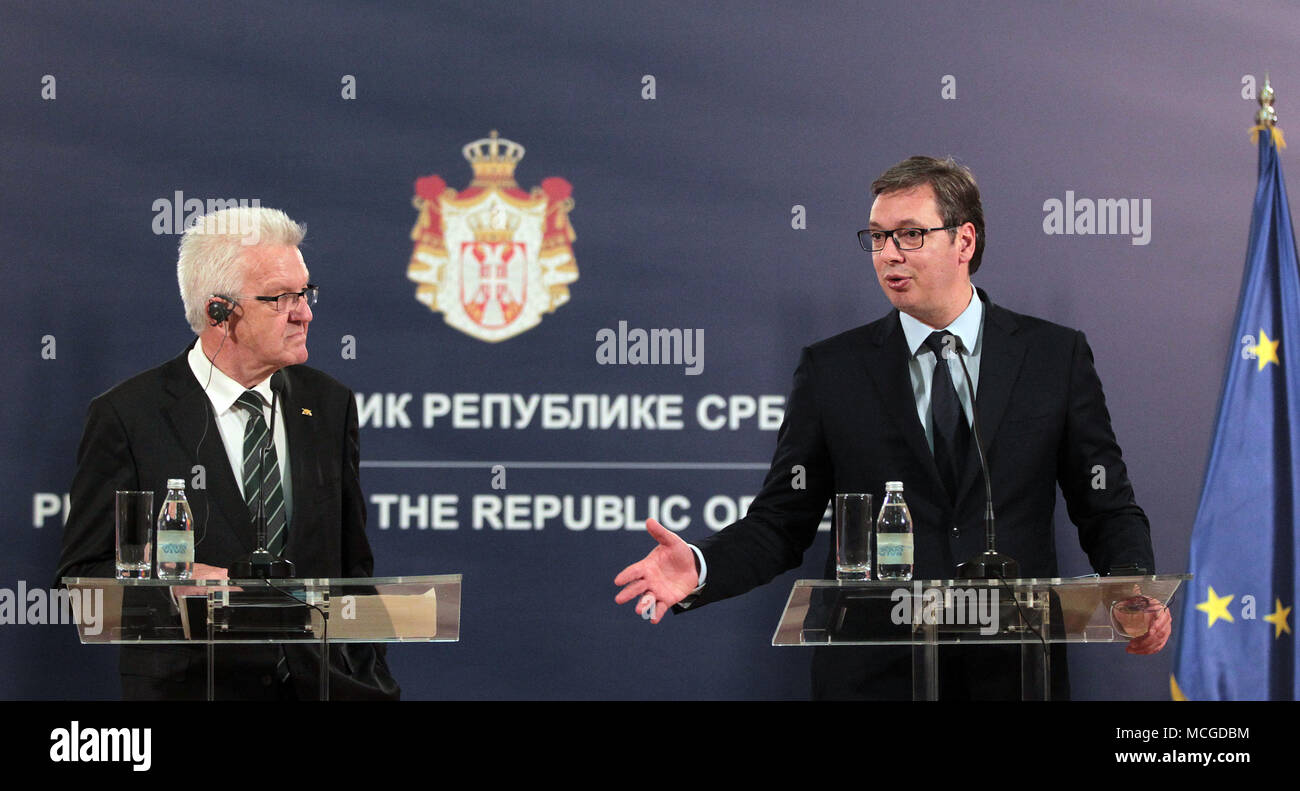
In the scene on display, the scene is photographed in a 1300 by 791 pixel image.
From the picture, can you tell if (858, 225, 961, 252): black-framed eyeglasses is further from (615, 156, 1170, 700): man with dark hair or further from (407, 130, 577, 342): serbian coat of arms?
(407, 130, 577, 342): serbian coat of arms

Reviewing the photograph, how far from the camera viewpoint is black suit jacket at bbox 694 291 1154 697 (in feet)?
11.7

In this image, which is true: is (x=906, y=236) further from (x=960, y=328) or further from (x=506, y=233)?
(x=506, y=233)

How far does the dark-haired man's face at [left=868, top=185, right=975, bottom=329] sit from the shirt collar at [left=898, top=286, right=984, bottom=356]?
0.02 m

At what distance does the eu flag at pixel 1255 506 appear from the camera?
477 centimetres

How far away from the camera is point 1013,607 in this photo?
2877mm

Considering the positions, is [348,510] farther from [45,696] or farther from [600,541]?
[45,696]

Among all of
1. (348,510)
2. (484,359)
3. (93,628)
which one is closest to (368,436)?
(484,359)

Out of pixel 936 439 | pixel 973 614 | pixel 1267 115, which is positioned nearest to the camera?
pixel 973 614

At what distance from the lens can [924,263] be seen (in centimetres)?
379

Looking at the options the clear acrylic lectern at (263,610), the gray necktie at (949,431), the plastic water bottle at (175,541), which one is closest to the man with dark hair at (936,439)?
the gray necktie at (949,431)

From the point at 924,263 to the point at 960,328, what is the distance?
203mm

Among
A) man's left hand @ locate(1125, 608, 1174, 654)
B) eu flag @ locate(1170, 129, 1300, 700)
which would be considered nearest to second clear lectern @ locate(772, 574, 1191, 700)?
man's left hand @ locate(1125, 608, 1174, 654)

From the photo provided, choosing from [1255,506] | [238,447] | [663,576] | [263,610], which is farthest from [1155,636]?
[238,447]
